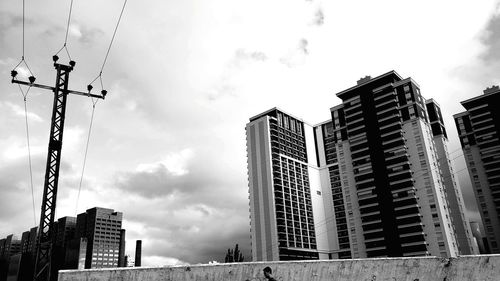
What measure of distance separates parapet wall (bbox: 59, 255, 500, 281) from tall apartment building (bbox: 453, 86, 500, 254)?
4179 inches

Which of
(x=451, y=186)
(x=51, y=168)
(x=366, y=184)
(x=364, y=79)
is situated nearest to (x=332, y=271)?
(x=51, y=168)

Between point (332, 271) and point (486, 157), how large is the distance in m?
113

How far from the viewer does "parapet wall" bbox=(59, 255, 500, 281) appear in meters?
12.9

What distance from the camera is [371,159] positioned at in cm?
9525

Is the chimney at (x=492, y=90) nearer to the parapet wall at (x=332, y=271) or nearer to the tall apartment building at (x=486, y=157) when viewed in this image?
the tall apartment building at (x=486, y=157)

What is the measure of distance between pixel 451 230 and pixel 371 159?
906 inches

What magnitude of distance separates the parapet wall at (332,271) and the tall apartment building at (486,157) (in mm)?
106135

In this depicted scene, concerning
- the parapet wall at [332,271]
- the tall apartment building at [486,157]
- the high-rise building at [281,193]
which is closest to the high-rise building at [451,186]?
the tall apartment building at [486,157]

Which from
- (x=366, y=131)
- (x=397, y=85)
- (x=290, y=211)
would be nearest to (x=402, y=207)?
(x=366, y=131)

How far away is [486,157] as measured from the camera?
10806 cm

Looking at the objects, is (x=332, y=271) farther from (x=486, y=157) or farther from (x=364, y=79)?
(x=486, y=157)

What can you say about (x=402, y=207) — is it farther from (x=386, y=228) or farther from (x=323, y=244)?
(x=323, y=244)

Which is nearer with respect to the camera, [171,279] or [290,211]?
[171,279]

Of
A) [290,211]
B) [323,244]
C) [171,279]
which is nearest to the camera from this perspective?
[171,279]
